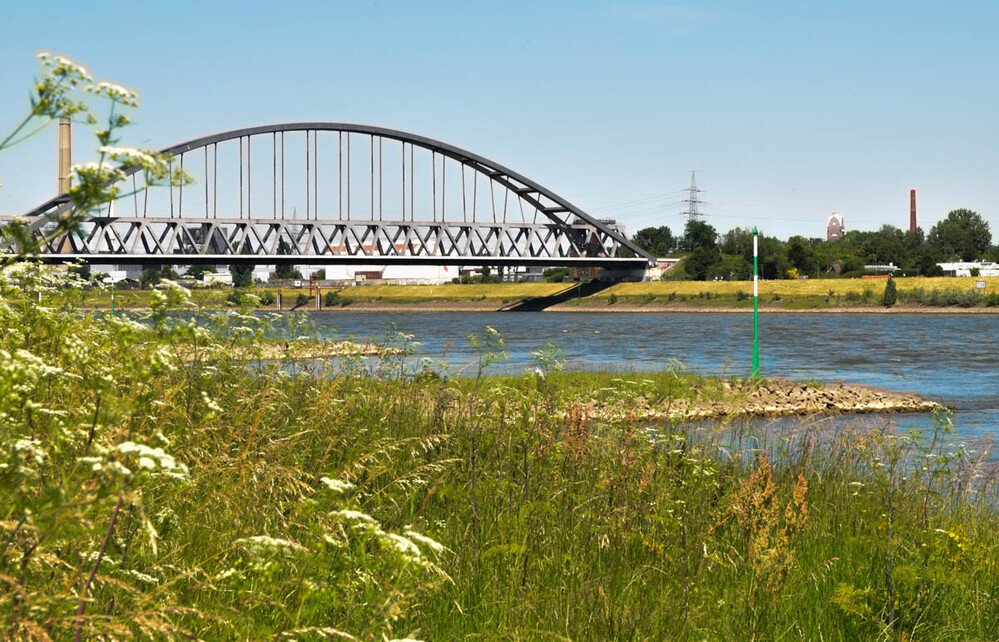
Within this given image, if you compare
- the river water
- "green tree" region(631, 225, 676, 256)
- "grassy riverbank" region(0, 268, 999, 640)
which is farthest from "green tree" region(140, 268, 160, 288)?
"green tree" region(631, 225, 676, 256)

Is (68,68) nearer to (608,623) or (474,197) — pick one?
(608,623)

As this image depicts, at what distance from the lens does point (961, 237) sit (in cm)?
15350

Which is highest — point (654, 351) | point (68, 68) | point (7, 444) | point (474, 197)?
point (474, 197)

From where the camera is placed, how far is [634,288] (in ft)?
359

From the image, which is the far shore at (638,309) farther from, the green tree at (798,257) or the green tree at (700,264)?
the green tree at (798,257)

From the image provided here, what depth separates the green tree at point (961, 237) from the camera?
152 m

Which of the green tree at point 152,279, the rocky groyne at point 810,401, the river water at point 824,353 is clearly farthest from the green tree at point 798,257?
the green tree at point 152,279

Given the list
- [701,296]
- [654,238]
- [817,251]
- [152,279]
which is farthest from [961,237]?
[152,279]

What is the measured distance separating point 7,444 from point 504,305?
109 metres

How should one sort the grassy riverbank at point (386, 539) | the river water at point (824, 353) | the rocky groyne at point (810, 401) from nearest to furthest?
the grassy riverbank at point (386, 539) → the rocky groyne at point (810, 401) → the river water at point (824, 353)

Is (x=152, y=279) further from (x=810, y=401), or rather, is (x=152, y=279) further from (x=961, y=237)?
(x=961, y=237)

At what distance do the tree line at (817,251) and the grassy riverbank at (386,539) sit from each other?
104 meters

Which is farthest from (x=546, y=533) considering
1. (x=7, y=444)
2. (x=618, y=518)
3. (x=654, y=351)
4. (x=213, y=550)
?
(x=654, y=351)

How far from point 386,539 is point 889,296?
3539 inches
